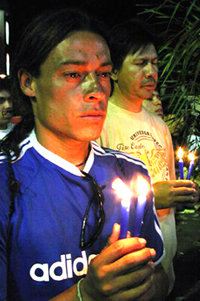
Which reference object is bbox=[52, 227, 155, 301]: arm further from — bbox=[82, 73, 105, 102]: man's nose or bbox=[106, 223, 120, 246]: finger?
bbox=[82, 73, 105, 102]: man's nose

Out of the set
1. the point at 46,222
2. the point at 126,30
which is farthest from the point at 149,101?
the point at 46,222

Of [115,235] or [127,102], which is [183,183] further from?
[115,235]

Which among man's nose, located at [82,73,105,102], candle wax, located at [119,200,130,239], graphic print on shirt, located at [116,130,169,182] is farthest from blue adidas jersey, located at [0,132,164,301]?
graphic print on shirt, located at [116,130,169,182]

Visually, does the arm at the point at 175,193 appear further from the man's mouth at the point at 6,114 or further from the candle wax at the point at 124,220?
the man's mouth at the point at 6,114

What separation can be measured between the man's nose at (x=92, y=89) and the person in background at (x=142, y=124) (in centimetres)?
84

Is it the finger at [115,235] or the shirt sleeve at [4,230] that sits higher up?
the finger at [115,235]

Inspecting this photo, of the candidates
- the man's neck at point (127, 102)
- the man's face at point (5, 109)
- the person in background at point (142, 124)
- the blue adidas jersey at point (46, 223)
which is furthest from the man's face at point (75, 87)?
the man's face at point (5, 109)

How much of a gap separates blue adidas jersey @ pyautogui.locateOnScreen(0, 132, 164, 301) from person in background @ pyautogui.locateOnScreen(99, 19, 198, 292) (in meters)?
0.67

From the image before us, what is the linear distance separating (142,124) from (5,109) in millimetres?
2977

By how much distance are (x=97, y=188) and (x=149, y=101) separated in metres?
2.32

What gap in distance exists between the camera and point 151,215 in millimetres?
1655

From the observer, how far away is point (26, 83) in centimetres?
162

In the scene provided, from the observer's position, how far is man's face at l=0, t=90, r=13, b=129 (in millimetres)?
4736

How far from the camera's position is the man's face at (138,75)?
8.43 ft
